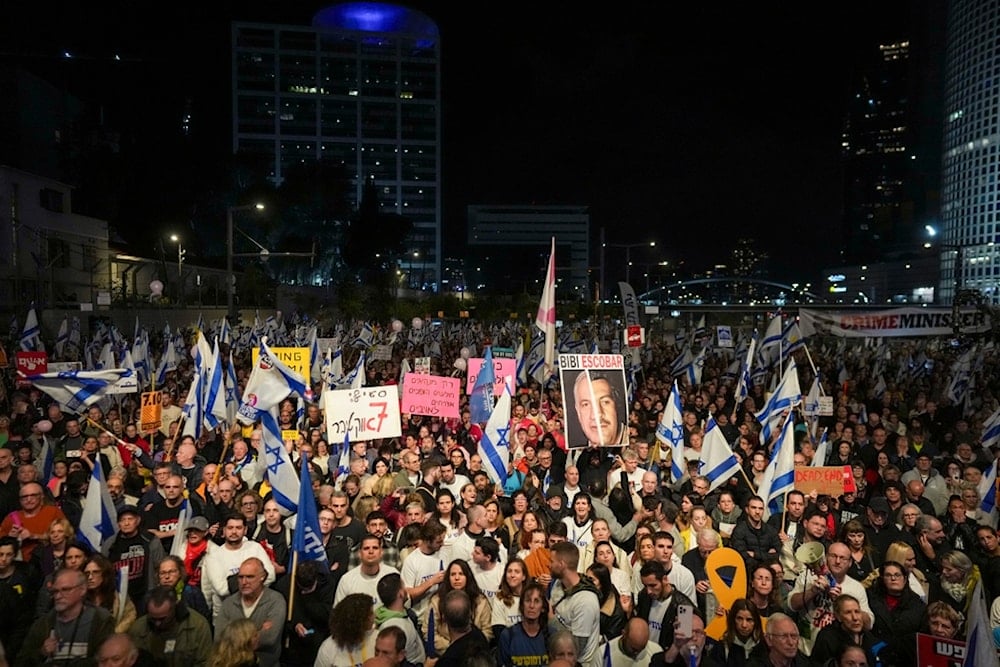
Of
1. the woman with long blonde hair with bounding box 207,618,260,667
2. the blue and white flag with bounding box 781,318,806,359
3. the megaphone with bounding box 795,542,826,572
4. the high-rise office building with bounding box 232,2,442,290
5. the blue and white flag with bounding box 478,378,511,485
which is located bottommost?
the megaphone with bounding box 795,542,826,572

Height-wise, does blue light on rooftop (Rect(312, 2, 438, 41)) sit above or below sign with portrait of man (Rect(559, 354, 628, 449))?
above

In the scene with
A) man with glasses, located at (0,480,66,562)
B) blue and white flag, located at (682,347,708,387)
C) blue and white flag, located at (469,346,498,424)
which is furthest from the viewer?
blue and white flag, located at (682,347,708,387)

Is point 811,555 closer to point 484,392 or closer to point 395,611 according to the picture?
point 395,611

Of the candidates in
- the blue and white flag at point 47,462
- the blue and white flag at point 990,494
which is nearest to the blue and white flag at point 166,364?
the blue and white flag at point 47,462

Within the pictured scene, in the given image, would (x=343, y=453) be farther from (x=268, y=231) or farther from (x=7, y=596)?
(x=268, y=231)

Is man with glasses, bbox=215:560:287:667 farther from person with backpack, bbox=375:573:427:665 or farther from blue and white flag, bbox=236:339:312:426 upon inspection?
blue and white flag, bbox=236:339:312:426

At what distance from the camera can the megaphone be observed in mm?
6154

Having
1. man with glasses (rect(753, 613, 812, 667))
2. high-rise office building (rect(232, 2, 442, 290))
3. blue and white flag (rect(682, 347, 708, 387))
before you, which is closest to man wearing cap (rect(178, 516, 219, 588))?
man with glasses (rect(753, 613, 812, 667))

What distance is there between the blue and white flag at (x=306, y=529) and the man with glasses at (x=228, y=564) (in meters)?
0.31

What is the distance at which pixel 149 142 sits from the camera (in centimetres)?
4838

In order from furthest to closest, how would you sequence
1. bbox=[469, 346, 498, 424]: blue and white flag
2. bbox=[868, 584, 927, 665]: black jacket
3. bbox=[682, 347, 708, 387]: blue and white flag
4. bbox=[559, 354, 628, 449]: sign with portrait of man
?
1. bbox=[682, 347, 708, 387]: blue and white flag
2. bbox=[469, 346, 498, 424]: blue and white flag
3. bbox=[559, 354, 628, 449]: sign with portrait of man
4. bbox=[868, 584, 927, 665]: black jacket

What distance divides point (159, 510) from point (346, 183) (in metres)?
57.9

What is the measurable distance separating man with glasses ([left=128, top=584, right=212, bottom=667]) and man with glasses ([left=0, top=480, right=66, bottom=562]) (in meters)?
2.20

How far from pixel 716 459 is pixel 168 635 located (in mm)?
5574
